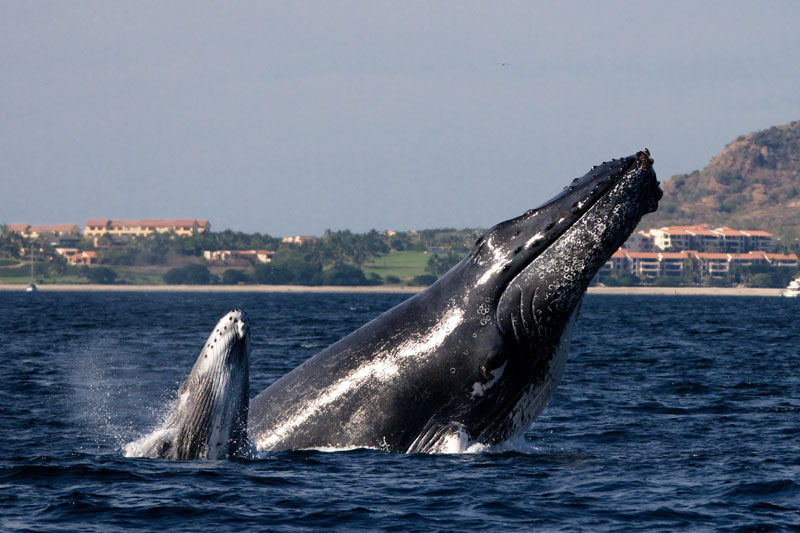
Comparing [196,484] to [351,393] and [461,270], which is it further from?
[461,270]

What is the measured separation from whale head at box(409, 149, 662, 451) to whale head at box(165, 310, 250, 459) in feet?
6.61

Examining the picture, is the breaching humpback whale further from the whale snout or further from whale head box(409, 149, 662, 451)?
the whale snout

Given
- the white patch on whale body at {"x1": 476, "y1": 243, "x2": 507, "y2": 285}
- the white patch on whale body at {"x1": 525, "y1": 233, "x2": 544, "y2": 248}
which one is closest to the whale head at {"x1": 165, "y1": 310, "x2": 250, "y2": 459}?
the white patch on whale body at {"x1": 476, "y1": 243, "x2": 507, "y2": 285}

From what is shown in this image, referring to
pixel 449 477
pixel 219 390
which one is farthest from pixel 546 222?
pixel 219 390

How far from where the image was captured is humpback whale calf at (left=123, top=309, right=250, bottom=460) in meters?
10.6

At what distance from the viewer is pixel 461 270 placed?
11.7 metres

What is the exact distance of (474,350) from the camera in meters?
11.2

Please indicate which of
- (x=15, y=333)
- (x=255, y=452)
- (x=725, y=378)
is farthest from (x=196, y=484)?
(x=15, y=333)

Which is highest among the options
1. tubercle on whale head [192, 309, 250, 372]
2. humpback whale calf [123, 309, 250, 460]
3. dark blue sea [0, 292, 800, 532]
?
tubercle on whale head [192, 309, 250, 372]

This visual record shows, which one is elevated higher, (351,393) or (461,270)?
(461,270)

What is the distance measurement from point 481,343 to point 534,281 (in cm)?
80

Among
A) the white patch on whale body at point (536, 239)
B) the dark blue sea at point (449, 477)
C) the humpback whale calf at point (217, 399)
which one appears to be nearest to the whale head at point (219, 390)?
the humpback whale calf at point (217, 399)

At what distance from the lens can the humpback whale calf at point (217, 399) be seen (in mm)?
10586

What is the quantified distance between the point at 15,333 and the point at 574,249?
47.3 meters
